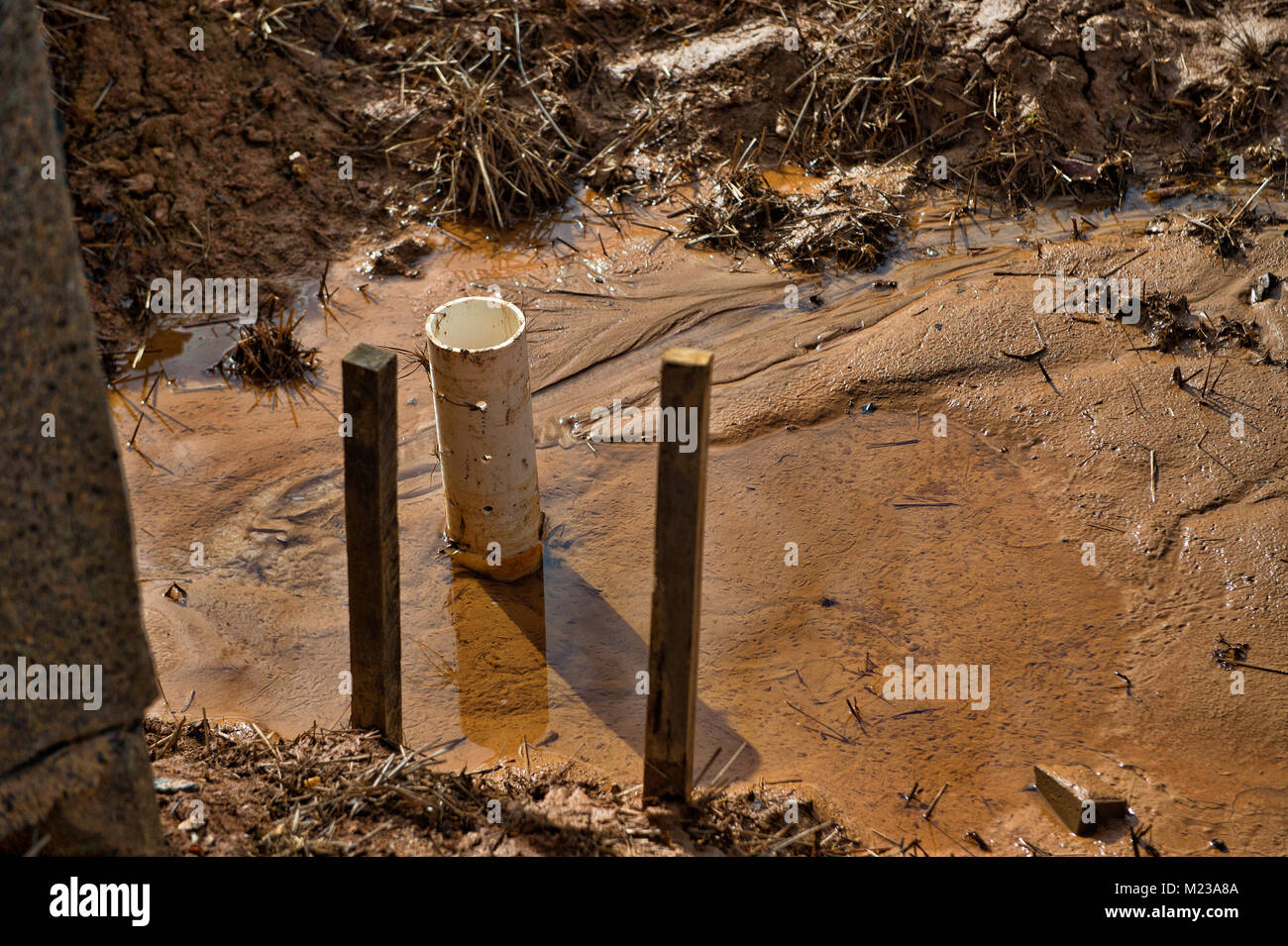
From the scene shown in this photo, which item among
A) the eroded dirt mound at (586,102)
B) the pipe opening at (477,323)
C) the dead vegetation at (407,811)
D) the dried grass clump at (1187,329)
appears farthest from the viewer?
the eroded dirt mound at (586,102)

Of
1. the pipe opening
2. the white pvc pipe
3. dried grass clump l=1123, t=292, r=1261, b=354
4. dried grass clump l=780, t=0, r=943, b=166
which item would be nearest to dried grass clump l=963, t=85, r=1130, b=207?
dried grass clump l=780, t=0, r=943, b=166

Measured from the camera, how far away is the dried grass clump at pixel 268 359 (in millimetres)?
6156

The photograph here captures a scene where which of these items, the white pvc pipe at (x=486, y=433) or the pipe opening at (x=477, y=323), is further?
the pipe opening at (x=477, y=323)

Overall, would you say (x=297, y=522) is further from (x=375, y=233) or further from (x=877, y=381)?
(x=877, y=381)

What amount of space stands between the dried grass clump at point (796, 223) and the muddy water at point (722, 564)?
0.67 feet

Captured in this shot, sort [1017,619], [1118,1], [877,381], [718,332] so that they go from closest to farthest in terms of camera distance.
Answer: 1. [1017,619]
2. [877,381]
3. [718,332]
4. [1118,1]

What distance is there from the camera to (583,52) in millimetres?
8102

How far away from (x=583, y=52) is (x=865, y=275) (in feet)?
10.1

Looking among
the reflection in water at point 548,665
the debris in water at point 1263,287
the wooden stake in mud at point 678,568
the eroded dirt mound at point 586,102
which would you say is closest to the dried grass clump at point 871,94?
the eroded dirt mound at point 586,102

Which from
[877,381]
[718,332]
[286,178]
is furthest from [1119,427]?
[286,178]

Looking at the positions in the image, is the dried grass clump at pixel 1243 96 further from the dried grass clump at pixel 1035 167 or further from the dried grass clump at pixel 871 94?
the dried grass clump at pixel 871 94

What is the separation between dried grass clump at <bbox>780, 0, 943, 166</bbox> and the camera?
7.75 meters

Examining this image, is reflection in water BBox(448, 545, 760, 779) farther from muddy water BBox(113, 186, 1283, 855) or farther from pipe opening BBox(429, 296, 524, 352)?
pipe opening BBox(429, 296, 524, 352)

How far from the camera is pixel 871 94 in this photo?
7840 mm
